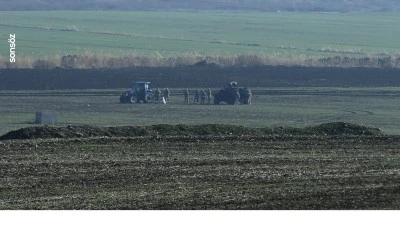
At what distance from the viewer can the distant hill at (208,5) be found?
163 m

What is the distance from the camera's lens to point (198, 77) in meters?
62.6

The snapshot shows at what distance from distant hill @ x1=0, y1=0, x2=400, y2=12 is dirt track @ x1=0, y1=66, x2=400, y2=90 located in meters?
95.5

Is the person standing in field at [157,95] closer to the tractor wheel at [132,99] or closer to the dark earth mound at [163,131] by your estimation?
the tractor wheel at [132,99]

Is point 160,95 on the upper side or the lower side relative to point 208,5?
lower

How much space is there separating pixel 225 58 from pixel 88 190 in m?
52.2

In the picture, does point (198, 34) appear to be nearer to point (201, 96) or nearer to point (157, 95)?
point (157, 95)

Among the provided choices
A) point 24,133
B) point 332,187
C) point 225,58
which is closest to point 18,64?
point 225,58

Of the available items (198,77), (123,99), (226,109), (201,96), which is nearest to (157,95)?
(123,99)

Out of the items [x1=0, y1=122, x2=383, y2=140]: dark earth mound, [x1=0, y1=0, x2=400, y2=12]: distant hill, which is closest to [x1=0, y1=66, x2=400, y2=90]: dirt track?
[x1=0, y1=122, x2=383, y2=140]: dark earth mound

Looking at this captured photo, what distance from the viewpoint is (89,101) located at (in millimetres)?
51656

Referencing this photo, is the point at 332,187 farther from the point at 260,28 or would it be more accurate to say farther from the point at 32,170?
the point at 260,28

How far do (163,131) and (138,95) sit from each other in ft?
65.7

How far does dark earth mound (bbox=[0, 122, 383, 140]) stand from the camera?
103ft

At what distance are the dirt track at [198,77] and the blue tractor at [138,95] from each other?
6918 millimetres
